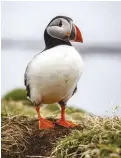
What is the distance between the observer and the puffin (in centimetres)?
190

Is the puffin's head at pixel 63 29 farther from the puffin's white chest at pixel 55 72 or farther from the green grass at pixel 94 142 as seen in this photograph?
the green grass at pixel 94 142

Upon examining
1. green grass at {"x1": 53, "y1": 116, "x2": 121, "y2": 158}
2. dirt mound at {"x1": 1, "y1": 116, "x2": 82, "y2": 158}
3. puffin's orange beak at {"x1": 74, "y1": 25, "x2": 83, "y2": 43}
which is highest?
puffin's orange beak at {"x1": 74, "y1": 25, "x2": 83, "y2": 43}

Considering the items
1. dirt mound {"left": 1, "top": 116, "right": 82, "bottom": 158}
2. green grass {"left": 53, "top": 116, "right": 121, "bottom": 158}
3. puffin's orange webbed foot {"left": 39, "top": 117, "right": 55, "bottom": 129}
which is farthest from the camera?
puffin's orange webbed foot {"left": 39, "top": 117, "right": 55, "bottom": 129}

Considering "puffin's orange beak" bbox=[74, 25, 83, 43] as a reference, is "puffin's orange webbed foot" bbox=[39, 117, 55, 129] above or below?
below

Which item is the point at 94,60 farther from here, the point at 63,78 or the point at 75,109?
the point at 75,109

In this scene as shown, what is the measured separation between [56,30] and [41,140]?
439mm

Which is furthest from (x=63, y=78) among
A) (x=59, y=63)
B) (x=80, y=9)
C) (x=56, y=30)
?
(x=80, y=9)

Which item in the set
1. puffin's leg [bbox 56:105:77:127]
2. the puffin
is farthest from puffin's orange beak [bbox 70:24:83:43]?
puffin's leg [bbox 56:105:77:127]

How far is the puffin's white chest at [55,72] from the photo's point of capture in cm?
190

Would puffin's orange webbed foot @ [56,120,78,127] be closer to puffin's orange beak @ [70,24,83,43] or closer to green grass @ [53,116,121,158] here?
green grass @ [53,116,121,158]

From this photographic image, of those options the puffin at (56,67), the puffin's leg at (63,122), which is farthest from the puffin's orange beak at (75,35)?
the puffin's leg at (63,122)

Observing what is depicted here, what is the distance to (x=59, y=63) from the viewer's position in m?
1.90

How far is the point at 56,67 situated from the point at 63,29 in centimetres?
17

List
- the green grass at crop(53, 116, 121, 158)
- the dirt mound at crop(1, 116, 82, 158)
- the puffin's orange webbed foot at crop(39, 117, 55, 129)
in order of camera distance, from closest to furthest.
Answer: the green grass at crop(53, 116, 121, 158), the dirt mound at crop(1, 116, 82, 158), the puffin's orange webbed foot at crop(39, 117, 55, 129)
